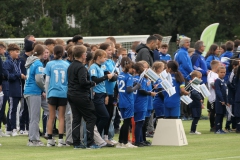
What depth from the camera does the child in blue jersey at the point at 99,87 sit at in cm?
1504

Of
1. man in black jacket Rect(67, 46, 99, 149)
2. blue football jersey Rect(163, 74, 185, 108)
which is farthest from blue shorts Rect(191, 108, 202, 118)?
man in black jacket Rect(67, 46, 99, 149)

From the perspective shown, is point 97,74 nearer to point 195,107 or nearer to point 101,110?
point 101,110

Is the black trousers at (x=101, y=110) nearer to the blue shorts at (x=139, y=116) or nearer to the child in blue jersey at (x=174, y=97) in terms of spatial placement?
the blue shorts at (x=139, y=116)

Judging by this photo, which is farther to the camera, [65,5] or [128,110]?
[65,5]

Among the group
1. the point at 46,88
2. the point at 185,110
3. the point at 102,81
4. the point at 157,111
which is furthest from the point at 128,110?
the point at 185,110

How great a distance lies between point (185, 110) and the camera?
23.5 metres

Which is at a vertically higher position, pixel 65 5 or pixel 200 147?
pixel 65 5

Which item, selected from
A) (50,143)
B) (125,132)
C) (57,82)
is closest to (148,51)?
(125,132)

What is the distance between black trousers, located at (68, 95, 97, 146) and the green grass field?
0.96 ft

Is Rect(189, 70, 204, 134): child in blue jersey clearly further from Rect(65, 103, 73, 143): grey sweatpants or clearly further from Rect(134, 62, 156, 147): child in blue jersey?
Rect(65, 103, 73, 143): grey sweatpants

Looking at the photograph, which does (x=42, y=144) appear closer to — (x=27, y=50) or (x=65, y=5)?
(x=27, y=50)

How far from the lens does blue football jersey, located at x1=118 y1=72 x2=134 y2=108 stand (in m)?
15.0

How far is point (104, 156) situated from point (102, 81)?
1981mm

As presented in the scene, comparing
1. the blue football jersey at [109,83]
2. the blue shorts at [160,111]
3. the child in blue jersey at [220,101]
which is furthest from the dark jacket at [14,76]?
the child in blue jersey at [220,101]
